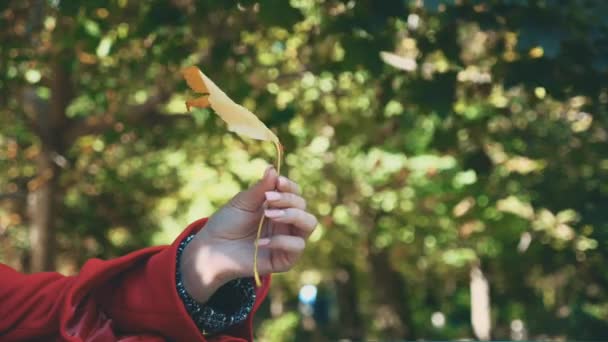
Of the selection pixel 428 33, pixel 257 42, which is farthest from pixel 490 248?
pixel 428 33

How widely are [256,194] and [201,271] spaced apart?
172 millimetres

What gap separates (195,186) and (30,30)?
233 inches

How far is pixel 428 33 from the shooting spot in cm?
490

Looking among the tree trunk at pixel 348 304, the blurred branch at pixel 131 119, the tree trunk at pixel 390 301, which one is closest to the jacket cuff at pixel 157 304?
the blurred branch at pixel 131 119

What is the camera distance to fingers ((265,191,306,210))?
1.58 m

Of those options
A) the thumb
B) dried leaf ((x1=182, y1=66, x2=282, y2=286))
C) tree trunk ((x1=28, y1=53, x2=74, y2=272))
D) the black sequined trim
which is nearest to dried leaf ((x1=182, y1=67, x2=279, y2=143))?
dried leaf ((x1=182, y1=66, x2=282, y2=286))

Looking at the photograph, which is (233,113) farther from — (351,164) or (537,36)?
(351,164)

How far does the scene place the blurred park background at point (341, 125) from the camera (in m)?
4.12

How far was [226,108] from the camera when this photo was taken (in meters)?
1.45

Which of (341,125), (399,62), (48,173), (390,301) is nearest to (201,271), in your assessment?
(399,62)

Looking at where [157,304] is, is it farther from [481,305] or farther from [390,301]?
[390,301]

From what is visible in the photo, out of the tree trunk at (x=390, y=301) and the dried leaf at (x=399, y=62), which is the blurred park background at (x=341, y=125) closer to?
the dried leaf at (x=399, y=62)

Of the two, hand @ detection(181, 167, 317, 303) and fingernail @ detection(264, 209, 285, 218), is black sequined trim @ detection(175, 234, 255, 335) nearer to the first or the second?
hand @ detection(181, 167, 317, 303)

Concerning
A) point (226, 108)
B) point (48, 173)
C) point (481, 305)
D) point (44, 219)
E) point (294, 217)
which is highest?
point (226, 108)
